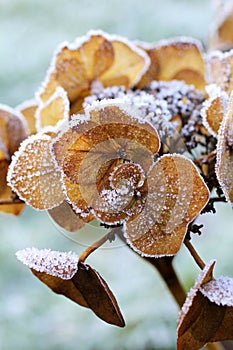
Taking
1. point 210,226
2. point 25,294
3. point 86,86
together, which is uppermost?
point 86,86

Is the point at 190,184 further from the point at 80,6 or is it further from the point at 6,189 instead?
the point at 80,6

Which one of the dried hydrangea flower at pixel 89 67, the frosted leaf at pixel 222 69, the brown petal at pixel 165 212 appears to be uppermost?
the frosted leaf at pixel 222 69

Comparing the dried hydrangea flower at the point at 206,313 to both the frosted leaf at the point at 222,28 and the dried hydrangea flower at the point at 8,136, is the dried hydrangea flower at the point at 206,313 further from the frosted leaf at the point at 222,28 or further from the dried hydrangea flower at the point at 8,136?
the frosted leaf at the point at 222,28

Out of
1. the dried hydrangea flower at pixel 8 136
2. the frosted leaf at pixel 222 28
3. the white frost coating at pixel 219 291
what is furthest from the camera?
the frosted leaf at pixel 222 28

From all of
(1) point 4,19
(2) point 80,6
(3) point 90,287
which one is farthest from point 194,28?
(3) point 90,287

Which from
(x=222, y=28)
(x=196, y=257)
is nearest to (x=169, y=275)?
(x=196, y=257)

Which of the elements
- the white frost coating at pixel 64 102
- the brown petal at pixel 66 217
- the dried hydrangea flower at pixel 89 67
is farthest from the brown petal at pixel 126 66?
the brown petal at pixel 66 217

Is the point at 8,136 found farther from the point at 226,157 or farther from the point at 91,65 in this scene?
the point at 226,157
